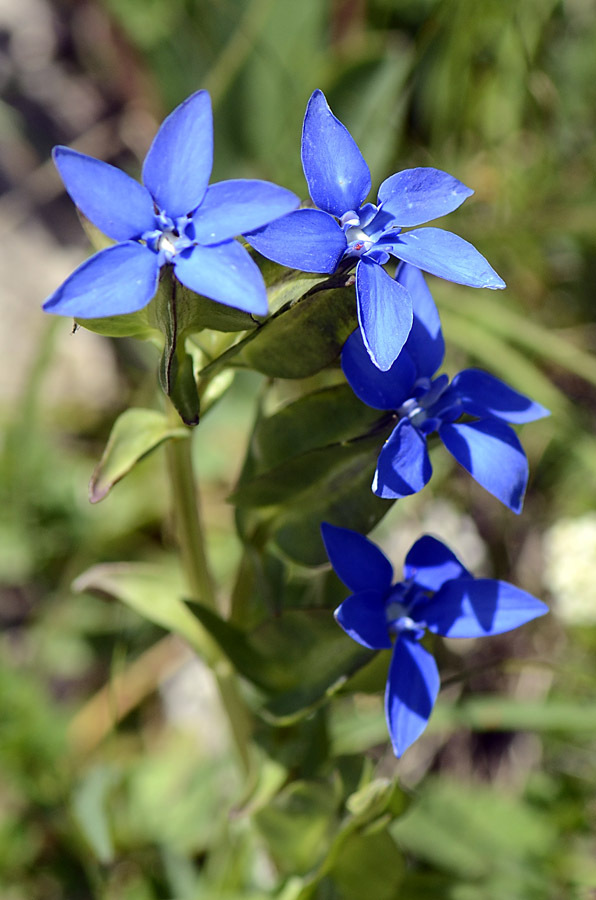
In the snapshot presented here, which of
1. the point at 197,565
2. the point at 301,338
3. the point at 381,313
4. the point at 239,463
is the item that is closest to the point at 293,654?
the point at 197,565

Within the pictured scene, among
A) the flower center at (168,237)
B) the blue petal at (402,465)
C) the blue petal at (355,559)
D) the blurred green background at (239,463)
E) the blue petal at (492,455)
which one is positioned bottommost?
the blurred green background at (239,463)

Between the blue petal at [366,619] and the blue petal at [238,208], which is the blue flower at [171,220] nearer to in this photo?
the blue petal at [238,208]

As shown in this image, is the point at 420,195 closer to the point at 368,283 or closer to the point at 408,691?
the point at 368,283

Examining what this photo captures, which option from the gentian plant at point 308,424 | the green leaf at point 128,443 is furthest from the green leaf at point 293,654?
the green leaf at point 128,443

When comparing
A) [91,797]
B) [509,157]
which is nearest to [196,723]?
[91,797]

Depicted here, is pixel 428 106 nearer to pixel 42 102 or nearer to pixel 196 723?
pixel 42 102

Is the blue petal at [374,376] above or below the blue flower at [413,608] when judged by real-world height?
above

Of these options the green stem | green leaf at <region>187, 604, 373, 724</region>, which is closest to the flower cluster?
green leaf at <region>187, 604, 373, 724</region>
